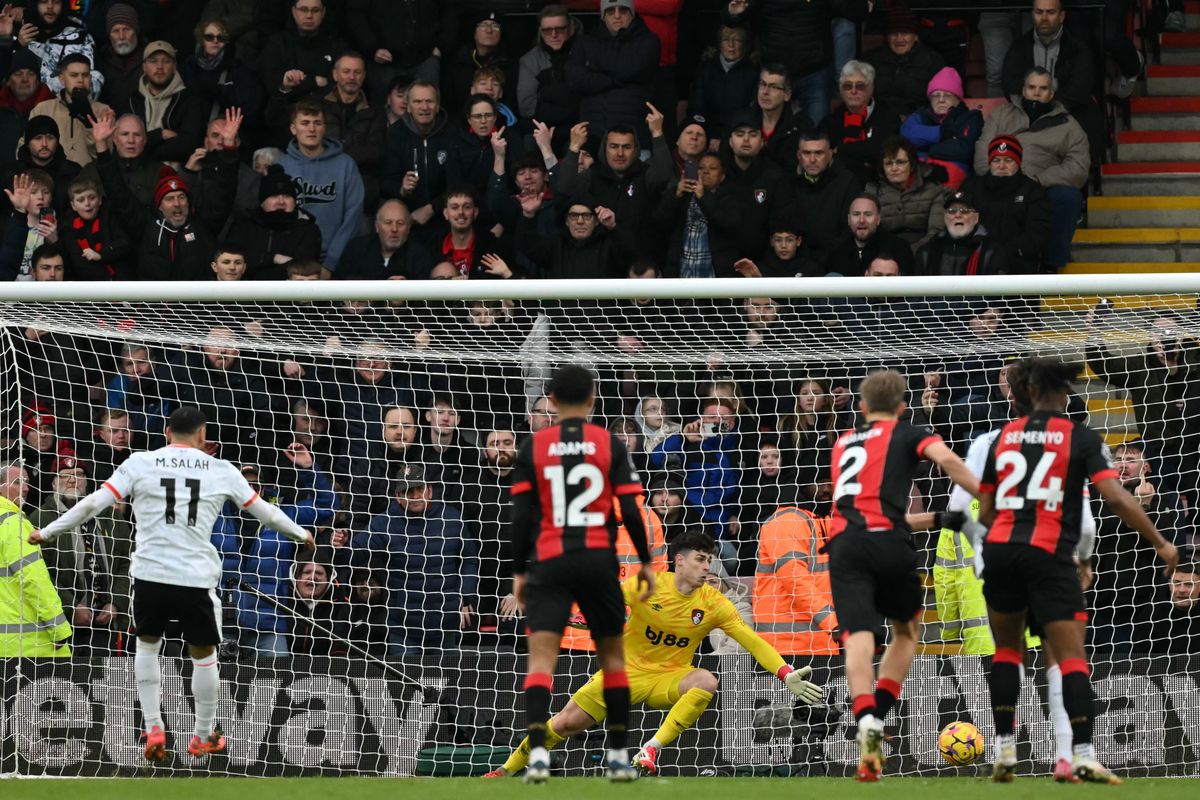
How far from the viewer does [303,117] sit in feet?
41.4

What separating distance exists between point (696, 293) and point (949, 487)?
3.17m

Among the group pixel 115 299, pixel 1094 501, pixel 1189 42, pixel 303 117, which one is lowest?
pixel 1094 501

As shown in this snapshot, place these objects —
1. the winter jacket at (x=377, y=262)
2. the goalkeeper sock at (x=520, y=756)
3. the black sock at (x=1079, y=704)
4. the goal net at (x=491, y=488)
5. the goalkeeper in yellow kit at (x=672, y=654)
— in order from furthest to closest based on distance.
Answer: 1. the winter jacket at (x=377, y=262)
2. the goal net at (x=491, y=488)
3. the goalkeeper in yellow kit at (x=672, y=654)
4. the goalkeeper sock at (x=520, y=756)
5. the black sock at (x=1079, y=704)

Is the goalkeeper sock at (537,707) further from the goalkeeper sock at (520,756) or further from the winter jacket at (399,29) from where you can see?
the winter jacket at (399,29)

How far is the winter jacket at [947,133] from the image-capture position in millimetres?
12680

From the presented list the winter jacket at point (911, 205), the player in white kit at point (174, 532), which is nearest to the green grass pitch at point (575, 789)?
the player in white kit at point (174, 532)

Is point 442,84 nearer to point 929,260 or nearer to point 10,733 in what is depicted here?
point 929,260

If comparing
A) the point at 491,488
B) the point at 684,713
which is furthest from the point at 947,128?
the point at 684,713

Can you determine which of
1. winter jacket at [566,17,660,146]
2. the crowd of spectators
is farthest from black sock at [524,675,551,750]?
Result: winter jacket at [566,17,660,146]

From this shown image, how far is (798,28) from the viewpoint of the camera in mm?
13219

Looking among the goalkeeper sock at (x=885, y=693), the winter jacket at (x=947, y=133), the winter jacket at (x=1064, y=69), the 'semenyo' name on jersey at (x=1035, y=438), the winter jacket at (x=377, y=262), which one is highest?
the winter jacket at (x=1064, y=69)

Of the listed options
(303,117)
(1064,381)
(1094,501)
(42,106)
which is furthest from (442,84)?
(1064,381)

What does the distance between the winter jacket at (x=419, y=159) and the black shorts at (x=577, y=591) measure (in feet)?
19.1

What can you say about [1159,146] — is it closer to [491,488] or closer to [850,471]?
[491,488]
